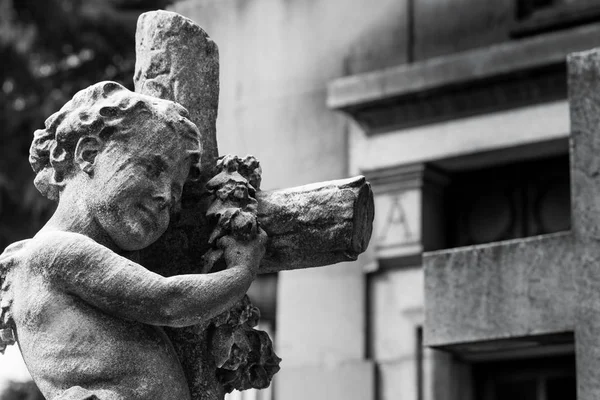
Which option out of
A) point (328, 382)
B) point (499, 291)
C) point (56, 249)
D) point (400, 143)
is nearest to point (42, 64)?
point (400, 143)

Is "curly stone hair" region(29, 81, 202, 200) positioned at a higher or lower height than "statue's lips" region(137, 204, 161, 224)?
higher

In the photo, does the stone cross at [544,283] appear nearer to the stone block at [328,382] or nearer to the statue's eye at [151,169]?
the statue's eye at [151,169]

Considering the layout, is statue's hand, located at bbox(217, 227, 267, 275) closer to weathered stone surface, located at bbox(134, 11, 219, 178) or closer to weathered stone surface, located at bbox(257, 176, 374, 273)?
weathered stone surface, located at bbox(257, 176, 374, 273)

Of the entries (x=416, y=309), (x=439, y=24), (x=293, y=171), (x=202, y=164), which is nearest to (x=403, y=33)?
(x=439, y=24)

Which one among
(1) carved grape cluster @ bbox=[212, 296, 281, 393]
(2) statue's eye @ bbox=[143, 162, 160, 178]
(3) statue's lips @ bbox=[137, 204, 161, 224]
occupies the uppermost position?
(2) statue's eye @ bbox=[143, 162, 160, 178]

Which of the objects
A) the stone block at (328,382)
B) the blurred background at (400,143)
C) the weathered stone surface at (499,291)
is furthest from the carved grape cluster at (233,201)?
the stone block at (328,382)

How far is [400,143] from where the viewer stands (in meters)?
11.5

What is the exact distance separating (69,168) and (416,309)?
613 cm

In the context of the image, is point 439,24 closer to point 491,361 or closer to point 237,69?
point 237,69

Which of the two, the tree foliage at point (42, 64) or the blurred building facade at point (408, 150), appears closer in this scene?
the blurred building facade at point (408, 150)

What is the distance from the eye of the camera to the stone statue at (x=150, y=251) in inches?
202

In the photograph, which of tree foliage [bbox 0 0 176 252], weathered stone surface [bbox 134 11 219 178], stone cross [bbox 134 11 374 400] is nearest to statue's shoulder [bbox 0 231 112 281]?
stone cross [bbox 134 11 374 400]

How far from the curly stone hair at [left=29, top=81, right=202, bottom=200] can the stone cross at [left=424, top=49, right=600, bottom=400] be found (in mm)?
2131

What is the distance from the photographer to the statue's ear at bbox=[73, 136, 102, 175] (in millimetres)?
5266
